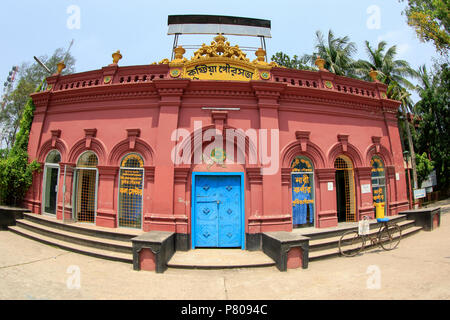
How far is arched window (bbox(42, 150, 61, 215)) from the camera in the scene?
27.0 feet

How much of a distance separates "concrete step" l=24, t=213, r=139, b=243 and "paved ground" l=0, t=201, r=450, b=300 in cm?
83

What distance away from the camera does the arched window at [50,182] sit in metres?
8.24

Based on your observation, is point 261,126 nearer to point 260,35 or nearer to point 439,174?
point 260,35

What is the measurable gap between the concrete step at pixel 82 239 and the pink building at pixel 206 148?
624mm

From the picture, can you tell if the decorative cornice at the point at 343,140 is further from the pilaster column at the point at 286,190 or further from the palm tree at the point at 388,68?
the palm tree at the point at 388,68

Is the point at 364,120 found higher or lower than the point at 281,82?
lower

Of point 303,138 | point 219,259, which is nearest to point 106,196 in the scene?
point 219,259

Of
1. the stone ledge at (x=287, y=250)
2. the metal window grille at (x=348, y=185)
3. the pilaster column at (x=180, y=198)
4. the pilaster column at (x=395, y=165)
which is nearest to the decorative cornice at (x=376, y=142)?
the pilaster column at (x=395, y=165)

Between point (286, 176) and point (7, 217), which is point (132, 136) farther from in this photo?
point (7, 217)

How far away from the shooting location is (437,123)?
50.5 ft

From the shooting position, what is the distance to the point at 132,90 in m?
7.17

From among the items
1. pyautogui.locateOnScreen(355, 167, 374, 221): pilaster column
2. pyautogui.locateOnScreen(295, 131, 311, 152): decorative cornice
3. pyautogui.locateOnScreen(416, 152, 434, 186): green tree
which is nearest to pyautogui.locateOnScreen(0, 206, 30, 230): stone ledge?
pyautogui.locateOnScreen(295, 131, 311, 152): decorative cornice

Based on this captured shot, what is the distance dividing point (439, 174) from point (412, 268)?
15.7 metres
